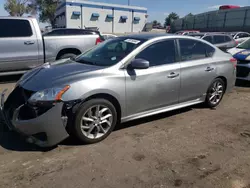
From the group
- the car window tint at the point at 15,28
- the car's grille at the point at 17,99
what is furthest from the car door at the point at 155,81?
the car window tint at the point at 15,28

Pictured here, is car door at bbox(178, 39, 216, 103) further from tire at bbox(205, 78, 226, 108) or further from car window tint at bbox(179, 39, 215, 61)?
tire at bbox(205, 78, 226, 108)

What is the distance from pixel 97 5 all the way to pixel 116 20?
5089mm

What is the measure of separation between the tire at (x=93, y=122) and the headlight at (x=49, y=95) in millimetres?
327

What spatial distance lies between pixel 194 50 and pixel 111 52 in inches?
66.5

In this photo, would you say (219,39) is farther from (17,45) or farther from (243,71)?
(17,45)

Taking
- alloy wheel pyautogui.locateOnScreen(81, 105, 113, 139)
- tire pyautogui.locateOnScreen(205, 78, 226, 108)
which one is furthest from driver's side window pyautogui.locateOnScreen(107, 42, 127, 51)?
tire pyautogui.locateOnScreen(205, 78, 226, 108)

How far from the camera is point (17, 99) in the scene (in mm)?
3441

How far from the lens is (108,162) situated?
3.12 meters

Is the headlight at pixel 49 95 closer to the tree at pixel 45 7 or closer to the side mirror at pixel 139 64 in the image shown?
the side mirror at pixel 139 64

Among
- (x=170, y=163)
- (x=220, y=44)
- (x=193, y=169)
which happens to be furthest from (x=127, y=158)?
(x=220, y=44)

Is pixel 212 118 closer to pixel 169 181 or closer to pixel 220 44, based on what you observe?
pixel 169 181

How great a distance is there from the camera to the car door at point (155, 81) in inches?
150

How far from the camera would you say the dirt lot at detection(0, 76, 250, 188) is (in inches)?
108

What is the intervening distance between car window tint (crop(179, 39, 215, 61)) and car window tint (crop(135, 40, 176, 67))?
0.25 meters
